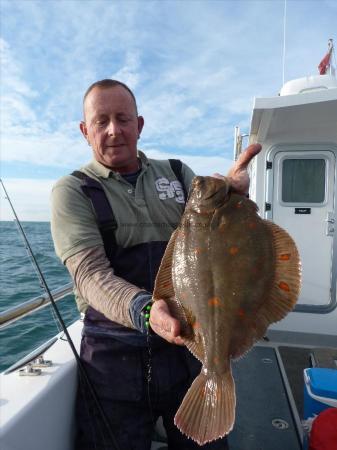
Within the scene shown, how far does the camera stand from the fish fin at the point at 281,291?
1.73 m

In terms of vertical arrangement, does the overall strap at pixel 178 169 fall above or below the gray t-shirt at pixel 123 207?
above

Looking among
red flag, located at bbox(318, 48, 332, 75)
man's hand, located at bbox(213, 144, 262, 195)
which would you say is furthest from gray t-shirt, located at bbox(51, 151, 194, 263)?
red flag, located at bbox(318, 48, 332, 75)

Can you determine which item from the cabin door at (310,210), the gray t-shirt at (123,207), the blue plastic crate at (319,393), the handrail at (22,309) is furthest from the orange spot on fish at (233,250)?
the cabin door at (310,210)

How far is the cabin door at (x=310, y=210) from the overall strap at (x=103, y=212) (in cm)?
463

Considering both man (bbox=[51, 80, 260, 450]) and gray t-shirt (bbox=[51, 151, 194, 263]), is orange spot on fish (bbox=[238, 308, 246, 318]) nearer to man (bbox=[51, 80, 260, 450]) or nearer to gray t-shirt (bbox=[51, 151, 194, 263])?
man (bbox=[51, 80, 260, 450])

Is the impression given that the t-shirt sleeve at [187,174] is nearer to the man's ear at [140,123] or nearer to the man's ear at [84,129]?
the man's ear at [140,123]

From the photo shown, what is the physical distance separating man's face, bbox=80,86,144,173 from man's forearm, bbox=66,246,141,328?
0.63m

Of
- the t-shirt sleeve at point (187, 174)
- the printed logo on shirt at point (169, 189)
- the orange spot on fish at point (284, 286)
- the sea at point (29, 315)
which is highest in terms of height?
the t-shirt sleeve at point (187, 174)

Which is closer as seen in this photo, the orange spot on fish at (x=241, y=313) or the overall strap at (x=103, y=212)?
the orange spot on fish at (x=241, y=313)

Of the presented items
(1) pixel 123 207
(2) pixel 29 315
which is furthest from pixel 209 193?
(2) pixel 29 315

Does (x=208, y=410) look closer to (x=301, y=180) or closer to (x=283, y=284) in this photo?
(x=283, y=284)

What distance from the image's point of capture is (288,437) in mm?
3518

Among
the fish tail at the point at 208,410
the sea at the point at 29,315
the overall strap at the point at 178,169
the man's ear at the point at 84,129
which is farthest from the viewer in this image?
the sea at the point at 29,315

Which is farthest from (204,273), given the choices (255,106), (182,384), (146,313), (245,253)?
(255,106)
